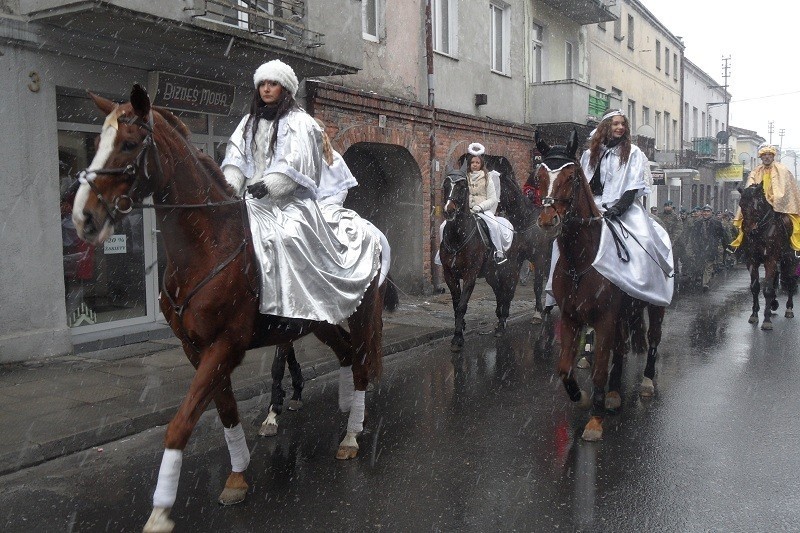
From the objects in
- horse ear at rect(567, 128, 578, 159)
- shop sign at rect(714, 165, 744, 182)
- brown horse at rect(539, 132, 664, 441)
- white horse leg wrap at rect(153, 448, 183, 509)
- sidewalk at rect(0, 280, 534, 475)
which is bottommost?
sidewalk at rect(0, 280, 534, 475)

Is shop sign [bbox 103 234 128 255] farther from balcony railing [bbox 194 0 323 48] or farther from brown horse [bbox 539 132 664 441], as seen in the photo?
brown horse [bbox 539 132 664 441]

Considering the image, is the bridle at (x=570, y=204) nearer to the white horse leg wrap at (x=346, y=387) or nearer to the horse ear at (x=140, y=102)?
the white horse leg wrap at (x=346, y=387)

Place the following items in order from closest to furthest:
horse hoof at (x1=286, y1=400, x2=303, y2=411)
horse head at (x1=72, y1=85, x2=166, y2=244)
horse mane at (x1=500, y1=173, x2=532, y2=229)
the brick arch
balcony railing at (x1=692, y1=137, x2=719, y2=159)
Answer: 1. horse head at (x1=72, y1=85, x2=166, y2=244)
2. horse hoof at (x1=286, y1=400, x2=303, y2=411)
3. horse mane at (x1=500, y1=173, x2=532, y2=229)
4. the brick arch
5. balcony railing at (x1=692, y1=137, x2=719, y2=159)

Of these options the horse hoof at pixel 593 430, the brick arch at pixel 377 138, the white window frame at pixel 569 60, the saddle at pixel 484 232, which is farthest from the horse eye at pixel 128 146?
A: the white window frame at pixel 569 60

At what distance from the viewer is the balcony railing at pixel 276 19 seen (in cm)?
980

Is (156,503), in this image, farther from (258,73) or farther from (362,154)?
(362,154)

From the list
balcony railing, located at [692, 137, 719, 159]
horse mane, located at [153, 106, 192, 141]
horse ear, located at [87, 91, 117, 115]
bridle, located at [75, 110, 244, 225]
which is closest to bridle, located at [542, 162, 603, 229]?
horse mane, located at [153, 106, 192, 141]

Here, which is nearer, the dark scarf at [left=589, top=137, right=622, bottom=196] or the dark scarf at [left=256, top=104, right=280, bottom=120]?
the dark scarf at [left=256, top=104, right=280, bottom=120]

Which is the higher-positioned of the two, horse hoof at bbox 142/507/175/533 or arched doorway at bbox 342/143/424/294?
arched doorway at bbox 342/143/424/294

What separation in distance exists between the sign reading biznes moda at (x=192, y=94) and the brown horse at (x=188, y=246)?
226 inches

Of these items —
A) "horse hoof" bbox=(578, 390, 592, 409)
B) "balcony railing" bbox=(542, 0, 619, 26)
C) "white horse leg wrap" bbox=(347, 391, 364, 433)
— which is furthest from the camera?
"balcony railing" bbox=(542, 0, 619, 26)

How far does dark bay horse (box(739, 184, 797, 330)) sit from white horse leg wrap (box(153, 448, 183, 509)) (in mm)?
9387

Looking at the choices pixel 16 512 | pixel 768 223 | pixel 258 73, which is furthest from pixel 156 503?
pixel 768 223

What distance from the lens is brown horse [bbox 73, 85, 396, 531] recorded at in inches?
141
